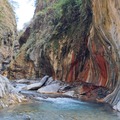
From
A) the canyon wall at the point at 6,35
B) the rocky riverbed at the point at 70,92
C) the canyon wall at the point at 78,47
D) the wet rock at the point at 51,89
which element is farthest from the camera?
the canyon wall at the point at 6,35

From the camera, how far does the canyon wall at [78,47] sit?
15086 millimetres

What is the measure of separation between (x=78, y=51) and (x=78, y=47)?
1.00ft

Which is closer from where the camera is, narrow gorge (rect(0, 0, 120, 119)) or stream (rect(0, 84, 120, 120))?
stream (rect(0, 84, 120, 120))

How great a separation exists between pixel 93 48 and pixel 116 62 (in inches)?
148

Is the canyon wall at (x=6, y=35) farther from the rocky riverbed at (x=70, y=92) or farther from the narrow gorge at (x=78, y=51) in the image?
the rocky riverbed at (x=70, y=92)

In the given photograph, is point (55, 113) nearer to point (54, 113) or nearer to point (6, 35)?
point (54, 113)

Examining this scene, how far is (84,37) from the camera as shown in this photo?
21.4 m

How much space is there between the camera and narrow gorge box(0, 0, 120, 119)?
15170 millimetres

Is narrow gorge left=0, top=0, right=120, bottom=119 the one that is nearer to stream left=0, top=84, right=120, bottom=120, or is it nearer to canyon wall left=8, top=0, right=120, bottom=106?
canyon wall left=8, top=0, right=120, bottom=106

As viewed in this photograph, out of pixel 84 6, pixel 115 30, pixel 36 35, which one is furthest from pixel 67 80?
pixel 36 35

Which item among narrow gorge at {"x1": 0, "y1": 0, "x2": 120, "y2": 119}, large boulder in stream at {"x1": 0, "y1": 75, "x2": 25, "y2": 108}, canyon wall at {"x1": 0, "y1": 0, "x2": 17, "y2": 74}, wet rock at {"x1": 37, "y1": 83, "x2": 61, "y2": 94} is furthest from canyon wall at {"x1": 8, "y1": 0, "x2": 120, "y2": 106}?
large boulder in stream at {"x1": 0, "y1": 75, "x2": 25, "y2": 108}

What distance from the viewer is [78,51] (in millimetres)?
21656

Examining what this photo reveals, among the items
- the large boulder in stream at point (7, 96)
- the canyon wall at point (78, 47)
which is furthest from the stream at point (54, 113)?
the canyon wall at point (78, 47)

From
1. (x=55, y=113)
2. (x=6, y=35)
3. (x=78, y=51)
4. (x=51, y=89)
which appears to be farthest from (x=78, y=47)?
(x=6, y=35)
